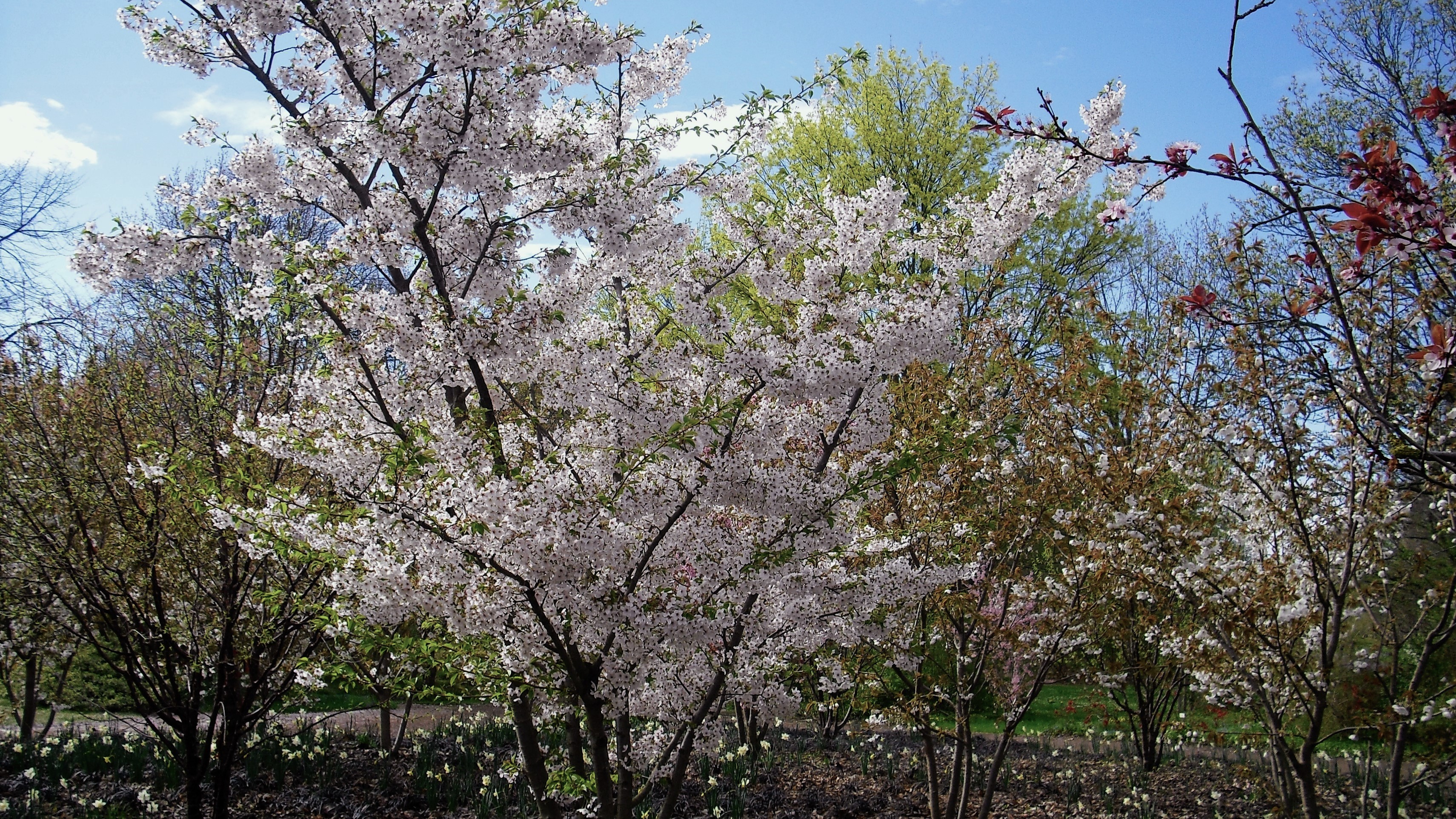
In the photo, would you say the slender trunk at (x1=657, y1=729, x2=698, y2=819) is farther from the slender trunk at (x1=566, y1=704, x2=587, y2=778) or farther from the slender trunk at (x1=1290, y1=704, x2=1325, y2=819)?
the slender trunk at (x1=1290, y1=704, x2=1325, y2=819)

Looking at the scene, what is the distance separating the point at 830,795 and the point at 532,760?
12.8ft

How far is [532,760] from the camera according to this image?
4.30 metres

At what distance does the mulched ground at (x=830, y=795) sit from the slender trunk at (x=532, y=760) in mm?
1905

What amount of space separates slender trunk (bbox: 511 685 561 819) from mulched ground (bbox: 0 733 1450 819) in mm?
1905

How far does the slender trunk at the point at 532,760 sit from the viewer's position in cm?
423

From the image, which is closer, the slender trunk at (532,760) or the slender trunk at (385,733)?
the slender trunk at (532,760)

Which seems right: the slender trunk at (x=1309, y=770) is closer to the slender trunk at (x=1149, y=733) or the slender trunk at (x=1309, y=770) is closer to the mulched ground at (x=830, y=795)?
the mulched ground at (x=830, y=795)

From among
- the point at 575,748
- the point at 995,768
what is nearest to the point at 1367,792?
the point at 995,768

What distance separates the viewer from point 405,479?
3.90 meters

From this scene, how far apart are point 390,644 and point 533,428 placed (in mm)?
1169

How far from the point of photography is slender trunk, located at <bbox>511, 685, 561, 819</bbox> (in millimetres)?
4234

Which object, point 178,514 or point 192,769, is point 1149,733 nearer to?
point 192,769

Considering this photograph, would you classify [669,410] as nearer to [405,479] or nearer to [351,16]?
[405,479]

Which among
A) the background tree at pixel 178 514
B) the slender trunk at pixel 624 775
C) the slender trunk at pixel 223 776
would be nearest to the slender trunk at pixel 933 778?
the slender trunk at pixel 624 775
